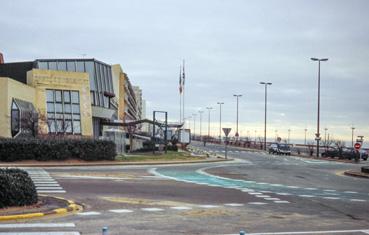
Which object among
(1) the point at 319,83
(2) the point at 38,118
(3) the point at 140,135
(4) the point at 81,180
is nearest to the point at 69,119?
(2) the point at 38,118

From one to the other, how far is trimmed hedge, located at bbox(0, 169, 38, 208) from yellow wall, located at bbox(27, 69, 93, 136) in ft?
137

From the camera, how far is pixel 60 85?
6072 cm

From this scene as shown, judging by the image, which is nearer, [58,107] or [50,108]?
[50,108]

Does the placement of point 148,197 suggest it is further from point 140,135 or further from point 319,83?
point 140,135

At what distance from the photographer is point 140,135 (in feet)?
261

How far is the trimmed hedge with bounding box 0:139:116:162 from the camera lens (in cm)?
3700

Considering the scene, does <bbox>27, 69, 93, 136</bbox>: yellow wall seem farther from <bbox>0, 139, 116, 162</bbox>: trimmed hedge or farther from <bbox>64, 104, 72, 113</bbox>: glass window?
<bbox>0, 139, 116, 162</bbox>: trimmed hedge

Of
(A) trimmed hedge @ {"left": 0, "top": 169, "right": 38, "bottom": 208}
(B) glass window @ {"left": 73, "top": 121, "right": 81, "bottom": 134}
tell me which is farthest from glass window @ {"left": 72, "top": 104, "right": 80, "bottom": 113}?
(A) trimmed hedge @ {"left": 0, "top": 169, "right": 38, "bottom": 208}

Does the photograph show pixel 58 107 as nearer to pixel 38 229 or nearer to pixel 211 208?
pixel 211 208

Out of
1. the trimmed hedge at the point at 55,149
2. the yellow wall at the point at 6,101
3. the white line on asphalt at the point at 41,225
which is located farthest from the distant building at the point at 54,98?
the white line on asphalt at the point at 41,225

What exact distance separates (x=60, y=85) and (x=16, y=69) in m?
11.4

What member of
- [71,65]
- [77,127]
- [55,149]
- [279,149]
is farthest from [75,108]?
[279,149]

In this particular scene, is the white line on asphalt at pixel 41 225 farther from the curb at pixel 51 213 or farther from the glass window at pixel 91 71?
the glass window at pixel 91 71

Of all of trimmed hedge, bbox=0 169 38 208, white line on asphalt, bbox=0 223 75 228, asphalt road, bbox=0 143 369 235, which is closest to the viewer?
white line on asphalt, bbox=0 223 75 228
